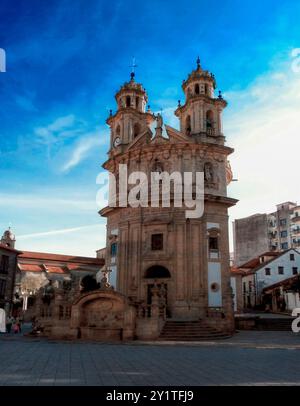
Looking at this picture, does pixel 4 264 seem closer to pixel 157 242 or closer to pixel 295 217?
pixel 157 242

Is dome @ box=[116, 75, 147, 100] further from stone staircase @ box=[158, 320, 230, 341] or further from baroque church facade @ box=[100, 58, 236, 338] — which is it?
stone staircase @ box=[158, 320, 230, 341]

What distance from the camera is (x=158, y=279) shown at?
32.1 meters

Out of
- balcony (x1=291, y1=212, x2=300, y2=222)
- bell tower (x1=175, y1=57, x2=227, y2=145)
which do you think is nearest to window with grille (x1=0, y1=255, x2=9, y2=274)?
bell tower (x1=175, y1=57, x2=227, y2=145)

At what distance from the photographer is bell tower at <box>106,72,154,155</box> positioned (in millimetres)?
39656

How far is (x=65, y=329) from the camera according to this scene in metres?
24.6

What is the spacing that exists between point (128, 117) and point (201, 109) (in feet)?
25.3

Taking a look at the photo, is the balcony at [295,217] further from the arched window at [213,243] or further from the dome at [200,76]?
the arched window at [213,243]

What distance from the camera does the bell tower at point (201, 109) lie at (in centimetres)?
3672

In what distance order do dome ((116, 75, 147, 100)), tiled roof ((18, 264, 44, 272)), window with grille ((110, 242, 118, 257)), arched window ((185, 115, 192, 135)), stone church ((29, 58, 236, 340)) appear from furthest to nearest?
tiled roof ((18, 264, 44, 272)) < dome ((116, 75, 147, 100)) < arched window ((185, 115, 192, 135)) < window with grille ((110, 242, 118, 257)) < stone church ((29, 58, 236, 340))

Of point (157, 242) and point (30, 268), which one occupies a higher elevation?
point (157, 242)

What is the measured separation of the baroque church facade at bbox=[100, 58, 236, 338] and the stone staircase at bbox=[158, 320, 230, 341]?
145cm

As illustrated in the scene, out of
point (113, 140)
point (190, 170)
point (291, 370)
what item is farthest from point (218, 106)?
point (291, 370)

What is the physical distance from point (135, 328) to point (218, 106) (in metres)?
23.4

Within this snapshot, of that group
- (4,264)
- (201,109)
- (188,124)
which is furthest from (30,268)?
(201,109)
